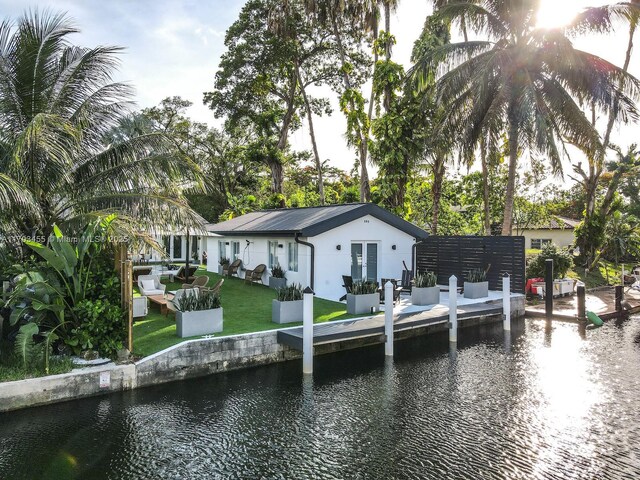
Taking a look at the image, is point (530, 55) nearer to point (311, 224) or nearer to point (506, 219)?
point (506, 219)

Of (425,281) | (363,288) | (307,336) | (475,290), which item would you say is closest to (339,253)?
(363,288)

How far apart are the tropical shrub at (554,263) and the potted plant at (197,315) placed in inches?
632

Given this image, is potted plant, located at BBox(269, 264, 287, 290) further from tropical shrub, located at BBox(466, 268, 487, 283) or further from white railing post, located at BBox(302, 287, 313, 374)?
tropical shrub, located at BBox(466, 268, 487, 283)

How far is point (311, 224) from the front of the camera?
1411 centimetres

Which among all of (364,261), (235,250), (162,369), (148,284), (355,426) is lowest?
(355,426)

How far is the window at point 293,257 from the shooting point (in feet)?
50.5

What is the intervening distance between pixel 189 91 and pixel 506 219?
86.4 feet

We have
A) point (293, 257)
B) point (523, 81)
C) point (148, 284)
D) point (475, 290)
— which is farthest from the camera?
point (523, 81)

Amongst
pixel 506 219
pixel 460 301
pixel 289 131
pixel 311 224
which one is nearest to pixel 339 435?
pixel 311 224

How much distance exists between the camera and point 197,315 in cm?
950

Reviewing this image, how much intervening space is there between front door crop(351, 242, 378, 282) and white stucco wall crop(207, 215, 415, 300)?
0.52 feet

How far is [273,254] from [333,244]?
10.8 feet

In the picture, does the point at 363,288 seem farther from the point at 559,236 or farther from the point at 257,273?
the point at 559,236

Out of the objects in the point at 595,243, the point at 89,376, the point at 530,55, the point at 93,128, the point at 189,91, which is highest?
the point at 189,91
